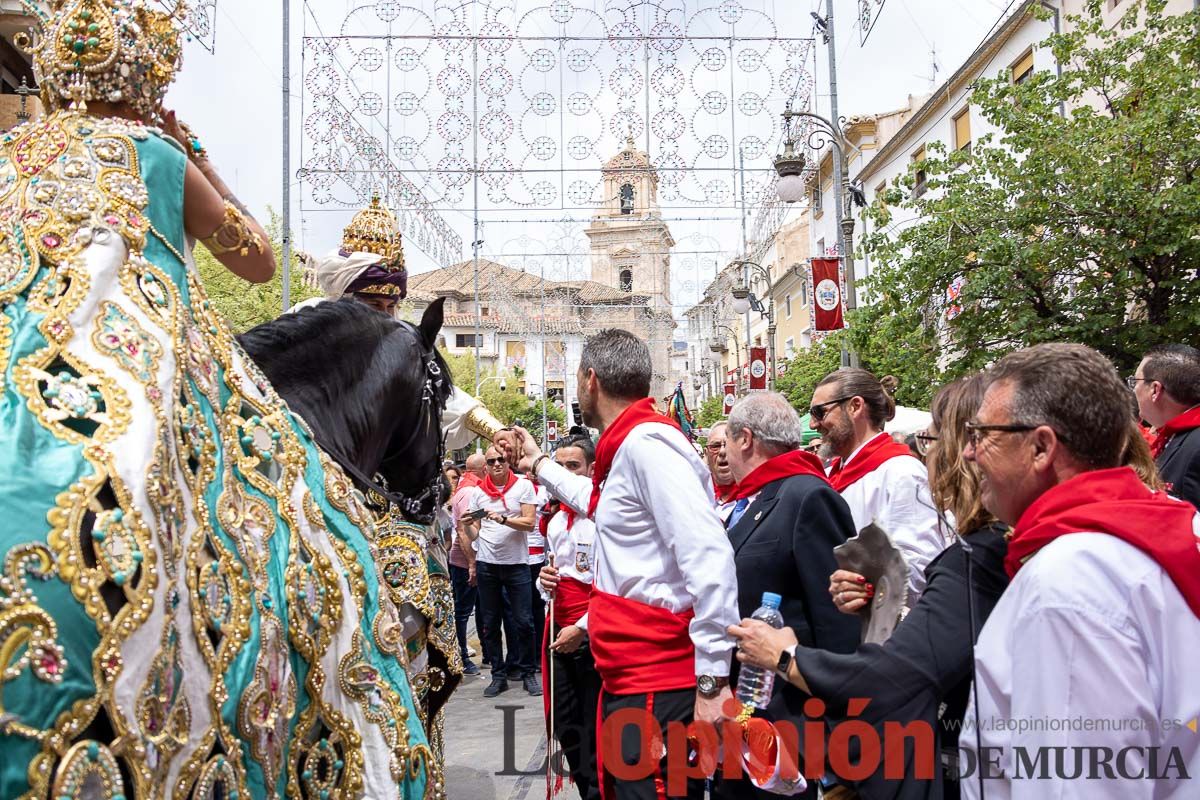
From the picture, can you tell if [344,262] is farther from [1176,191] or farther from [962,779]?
[1176,191]

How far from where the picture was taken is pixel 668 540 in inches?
132

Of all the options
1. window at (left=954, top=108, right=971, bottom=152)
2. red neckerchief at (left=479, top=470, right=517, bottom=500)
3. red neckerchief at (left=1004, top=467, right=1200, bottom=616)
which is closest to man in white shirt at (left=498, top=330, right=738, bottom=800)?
red neckerchief at (left=1004, top=467, right=1200, bottom=616)

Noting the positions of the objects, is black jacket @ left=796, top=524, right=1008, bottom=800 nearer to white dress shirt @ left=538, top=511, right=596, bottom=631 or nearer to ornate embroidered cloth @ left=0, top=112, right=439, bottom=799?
ornate embroidered cloth @ left=0, top=112, right=439, bottom=799

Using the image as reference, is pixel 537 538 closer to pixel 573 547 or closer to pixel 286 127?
pixel 573 547

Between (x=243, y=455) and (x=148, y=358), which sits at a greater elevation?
(x=148, y=358)

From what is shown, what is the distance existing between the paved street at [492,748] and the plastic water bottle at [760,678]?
1331 millimetres

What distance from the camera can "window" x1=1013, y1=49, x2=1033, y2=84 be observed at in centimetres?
2018

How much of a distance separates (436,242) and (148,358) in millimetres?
22135

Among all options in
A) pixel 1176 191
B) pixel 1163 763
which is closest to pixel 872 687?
pixel 1163 763

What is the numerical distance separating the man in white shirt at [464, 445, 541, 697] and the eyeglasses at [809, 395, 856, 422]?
15.4ft

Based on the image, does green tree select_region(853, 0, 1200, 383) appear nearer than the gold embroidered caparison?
No

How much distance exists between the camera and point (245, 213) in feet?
9.27

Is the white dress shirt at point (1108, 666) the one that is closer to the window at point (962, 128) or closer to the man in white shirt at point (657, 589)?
the man in white shirt at point (657, 589)

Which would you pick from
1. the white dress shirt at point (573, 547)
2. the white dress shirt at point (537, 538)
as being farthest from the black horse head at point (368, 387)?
the white dress shirt at point (537, 538)
